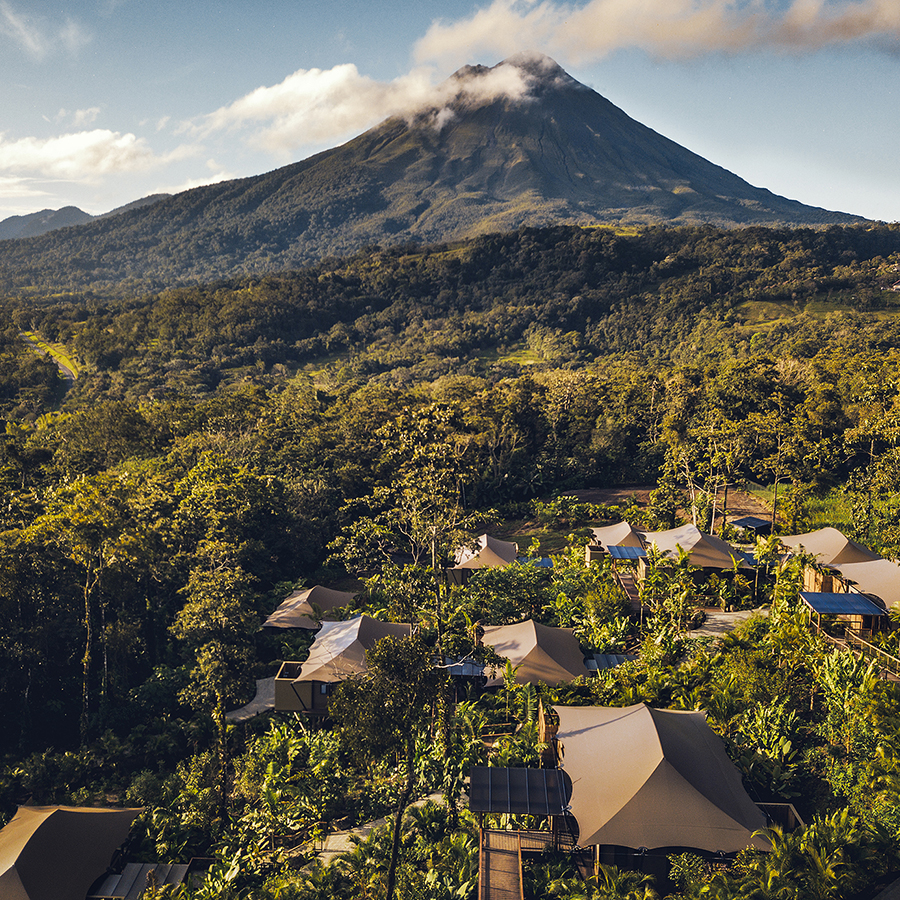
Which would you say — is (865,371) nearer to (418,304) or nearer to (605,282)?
(605,282)

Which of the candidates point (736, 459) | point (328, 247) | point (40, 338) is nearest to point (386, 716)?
point (736, 459)

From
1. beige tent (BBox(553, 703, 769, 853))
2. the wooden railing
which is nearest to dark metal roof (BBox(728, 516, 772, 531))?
the wooden railing

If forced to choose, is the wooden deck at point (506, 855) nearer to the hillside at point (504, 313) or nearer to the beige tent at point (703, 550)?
the beige tent at point (703, 550)

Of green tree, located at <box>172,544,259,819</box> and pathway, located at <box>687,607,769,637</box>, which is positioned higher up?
green tree, located at <box>172,544,259,819</box>

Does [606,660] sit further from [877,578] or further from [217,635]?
[217,635]

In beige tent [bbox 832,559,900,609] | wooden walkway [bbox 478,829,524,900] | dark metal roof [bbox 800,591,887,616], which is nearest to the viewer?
wooden walkway [bbox 478,829,524,900]

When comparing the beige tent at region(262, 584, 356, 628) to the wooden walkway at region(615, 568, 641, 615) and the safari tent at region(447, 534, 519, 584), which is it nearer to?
the safari tent at region(447, 534, 519, 584)
